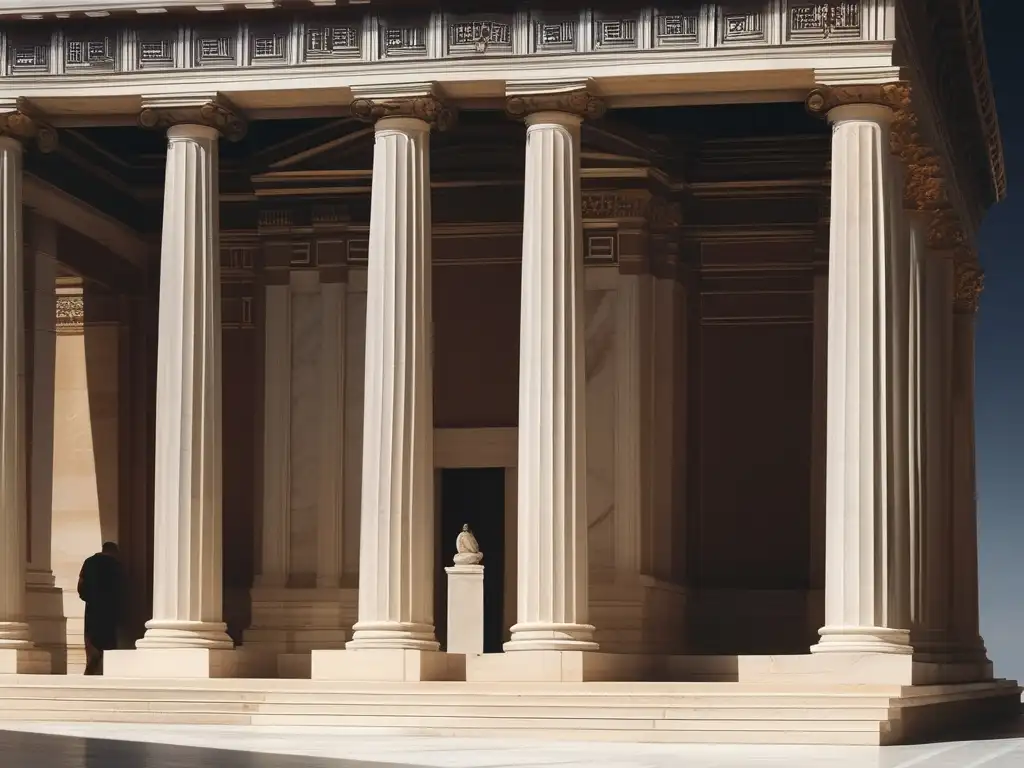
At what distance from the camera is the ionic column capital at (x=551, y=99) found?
51.6 metres

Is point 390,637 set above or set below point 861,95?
below

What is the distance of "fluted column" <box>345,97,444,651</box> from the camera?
168 feet

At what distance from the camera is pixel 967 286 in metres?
71.4

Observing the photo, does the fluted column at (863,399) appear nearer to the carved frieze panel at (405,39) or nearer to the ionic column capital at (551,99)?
the ionic column capital at (551,99)

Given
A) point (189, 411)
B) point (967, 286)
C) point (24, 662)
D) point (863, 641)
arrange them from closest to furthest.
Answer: point (863, 641) → point (189, 411) → point (24, 662) → point (967, 286)

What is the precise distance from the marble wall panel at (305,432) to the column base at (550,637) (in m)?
14.1

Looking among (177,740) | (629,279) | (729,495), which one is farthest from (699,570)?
(177,740)

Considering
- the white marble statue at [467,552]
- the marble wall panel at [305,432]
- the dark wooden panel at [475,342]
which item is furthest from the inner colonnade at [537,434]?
the marble wall panel at [305,432]

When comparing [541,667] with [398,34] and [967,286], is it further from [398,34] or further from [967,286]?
[967,286]

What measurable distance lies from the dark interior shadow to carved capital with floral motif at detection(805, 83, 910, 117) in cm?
2103

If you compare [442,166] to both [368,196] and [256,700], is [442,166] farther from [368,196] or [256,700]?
[256,700]

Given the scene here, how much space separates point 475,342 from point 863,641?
18.7m

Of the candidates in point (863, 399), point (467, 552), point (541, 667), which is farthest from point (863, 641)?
point (467, 552)

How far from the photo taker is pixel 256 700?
47938mm
